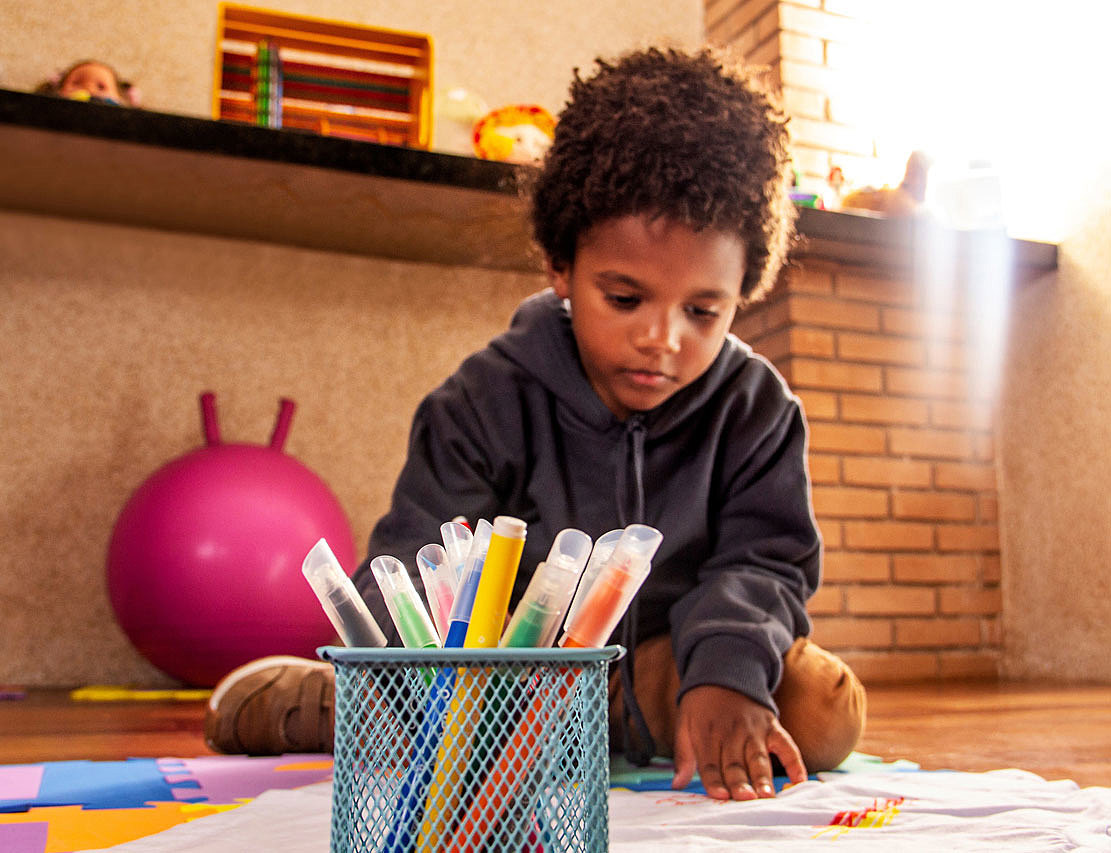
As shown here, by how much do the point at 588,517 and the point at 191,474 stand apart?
34.0 inches

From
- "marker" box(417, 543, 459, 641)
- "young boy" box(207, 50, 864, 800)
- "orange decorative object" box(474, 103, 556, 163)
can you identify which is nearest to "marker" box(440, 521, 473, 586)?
"marker" box(417, 543, 459, 641)

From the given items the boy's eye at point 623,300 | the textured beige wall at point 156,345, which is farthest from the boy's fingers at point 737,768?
the textured beige wall at point 156,345

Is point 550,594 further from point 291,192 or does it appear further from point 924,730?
point 291,192

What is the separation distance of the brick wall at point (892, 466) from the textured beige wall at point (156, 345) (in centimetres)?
61

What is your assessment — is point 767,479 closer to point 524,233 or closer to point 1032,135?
point 524,233

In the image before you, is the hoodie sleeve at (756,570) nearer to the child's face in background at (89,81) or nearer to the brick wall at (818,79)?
the brick wall at (818,79)

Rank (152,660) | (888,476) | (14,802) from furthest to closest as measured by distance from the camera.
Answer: (888,476)
(152,660)
(14,802)

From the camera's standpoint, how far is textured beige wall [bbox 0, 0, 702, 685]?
1832mm

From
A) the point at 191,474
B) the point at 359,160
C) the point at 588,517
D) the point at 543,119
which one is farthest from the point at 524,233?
the point at 588,517

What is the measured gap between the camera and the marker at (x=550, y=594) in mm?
412

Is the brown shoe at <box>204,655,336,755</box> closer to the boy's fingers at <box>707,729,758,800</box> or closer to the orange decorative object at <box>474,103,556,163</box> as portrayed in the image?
the boy's fingers at <box>707,729,758,800</box>

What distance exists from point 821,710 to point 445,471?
385mm

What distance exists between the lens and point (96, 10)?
6.63 feet

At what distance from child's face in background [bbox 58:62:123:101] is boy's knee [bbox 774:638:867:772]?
5.15ft
